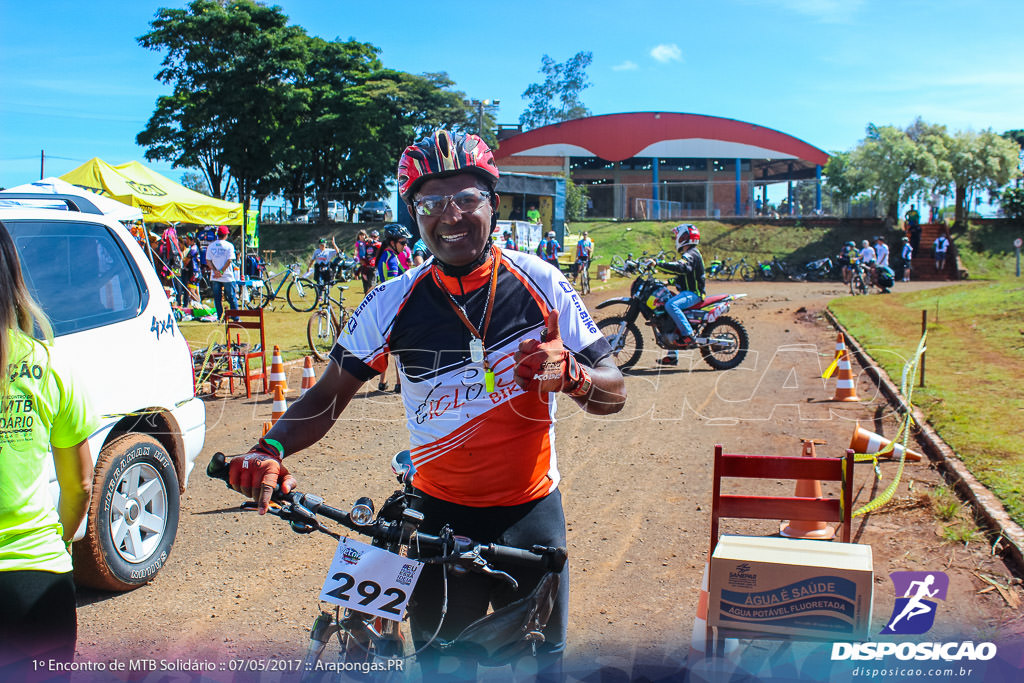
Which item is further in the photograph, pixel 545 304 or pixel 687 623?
pixel 687 623

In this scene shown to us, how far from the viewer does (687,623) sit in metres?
4.19

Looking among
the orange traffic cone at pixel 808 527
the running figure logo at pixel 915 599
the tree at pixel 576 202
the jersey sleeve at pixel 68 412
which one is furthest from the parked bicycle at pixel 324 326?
the tree at pixel 576 202

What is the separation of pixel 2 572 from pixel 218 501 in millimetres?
4015

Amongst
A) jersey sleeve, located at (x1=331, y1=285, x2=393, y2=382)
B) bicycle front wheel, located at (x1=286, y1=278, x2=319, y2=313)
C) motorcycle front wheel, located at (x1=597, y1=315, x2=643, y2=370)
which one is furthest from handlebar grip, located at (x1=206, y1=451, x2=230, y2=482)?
bicycle front wheel, located at (x1=286, y1=278, x2=319, y2=313)

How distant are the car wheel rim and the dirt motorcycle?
776 centimetres

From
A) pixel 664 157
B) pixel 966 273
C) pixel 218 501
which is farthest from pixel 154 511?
pixel 664 157

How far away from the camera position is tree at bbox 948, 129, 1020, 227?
39.9m

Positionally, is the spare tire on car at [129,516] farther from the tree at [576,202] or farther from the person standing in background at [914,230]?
the tree at [576,202]

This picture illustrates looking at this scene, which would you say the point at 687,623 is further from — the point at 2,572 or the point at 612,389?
the point at 2,572

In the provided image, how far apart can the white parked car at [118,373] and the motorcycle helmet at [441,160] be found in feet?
8.31

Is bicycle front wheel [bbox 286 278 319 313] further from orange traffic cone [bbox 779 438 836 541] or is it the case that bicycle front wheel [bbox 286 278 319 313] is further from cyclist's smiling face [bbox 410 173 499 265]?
cyclist's smiling face [bbox 410 173 499 265]

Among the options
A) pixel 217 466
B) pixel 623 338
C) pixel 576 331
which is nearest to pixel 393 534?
pixel 217 466

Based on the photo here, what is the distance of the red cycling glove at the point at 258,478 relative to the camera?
2141mm

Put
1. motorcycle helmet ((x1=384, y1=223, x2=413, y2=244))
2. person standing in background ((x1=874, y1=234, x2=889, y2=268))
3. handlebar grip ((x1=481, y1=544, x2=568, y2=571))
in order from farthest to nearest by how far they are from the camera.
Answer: person standing in background ((x1=874, y1=234, x2=889, y2=268)), motorcycle helmet ((x1=384, y1=223, x2=413, y2=244)), handlebar grip ((x1=481, y1=544, x2=568, y2=571))
